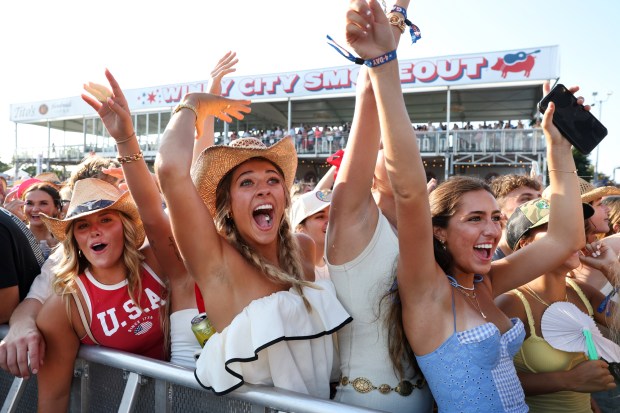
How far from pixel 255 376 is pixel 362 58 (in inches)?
43.5

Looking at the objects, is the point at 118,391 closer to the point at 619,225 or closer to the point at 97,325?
the point at 97,325

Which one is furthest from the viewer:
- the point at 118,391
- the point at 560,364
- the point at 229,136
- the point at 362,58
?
the point at 229,136

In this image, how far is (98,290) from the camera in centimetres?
211

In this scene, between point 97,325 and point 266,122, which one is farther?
point 266,122

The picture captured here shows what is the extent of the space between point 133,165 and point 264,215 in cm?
66

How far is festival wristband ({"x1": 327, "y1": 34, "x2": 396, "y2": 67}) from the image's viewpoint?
137cm

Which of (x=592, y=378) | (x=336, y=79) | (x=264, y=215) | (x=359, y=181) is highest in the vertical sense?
(x=336, y=79)

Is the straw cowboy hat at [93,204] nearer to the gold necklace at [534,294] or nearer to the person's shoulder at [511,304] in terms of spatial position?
the person's shoulder at [511,304]

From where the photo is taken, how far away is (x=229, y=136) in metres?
24.6

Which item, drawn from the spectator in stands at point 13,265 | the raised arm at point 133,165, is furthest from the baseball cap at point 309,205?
the spectator in stands at point 13,265

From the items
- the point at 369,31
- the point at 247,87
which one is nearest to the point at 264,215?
the point at 369,31

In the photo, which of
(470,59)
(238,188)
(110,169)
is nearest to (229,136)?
(470,59)

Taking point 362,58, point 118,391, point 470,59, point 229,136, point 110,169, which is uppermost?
point 470,59

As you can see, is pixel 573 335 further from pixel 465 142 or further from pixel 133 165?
pixel 465 142
